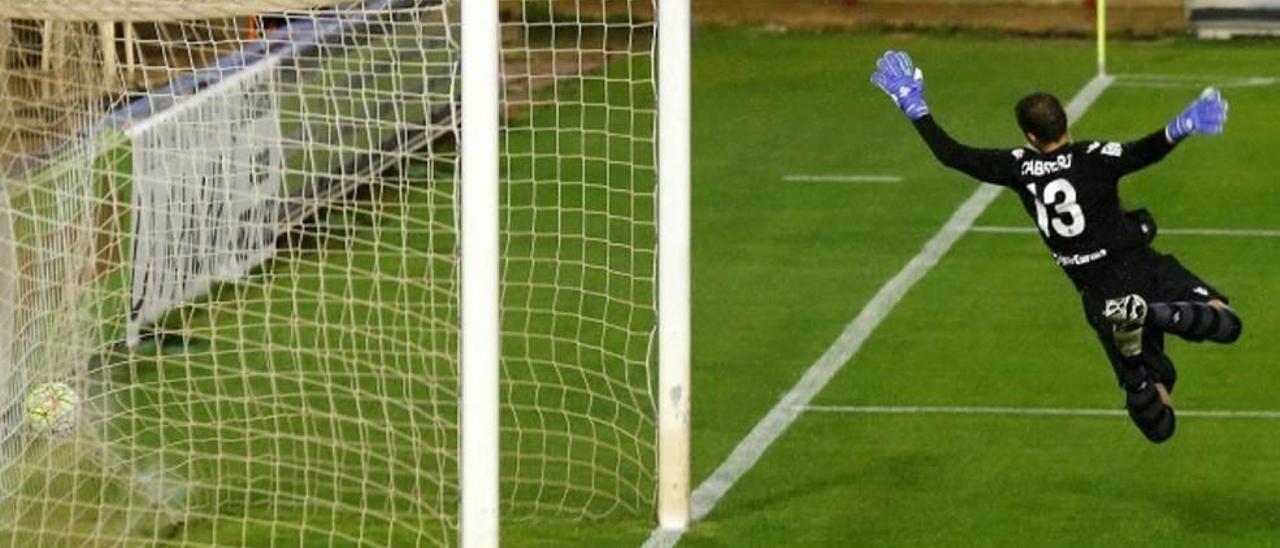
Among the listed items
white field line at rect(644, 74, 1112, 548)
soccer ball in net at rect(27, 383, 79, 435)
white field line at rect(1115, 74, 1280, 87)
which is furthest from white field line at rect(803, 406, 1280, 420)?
white field line at rect(1115, 74, 1280, 87)

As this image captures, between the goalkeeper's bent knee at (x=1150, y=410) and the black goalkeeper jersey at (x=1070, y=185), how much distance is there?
1.72 ft

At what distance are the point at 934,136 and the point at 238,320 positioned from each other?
3542mm

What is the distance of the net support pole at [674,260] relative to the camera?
11.3m

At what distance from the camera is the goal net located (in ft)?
37.5

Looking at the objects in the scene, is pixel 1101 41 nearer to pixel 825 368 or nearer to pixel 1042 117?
pixel 825 368

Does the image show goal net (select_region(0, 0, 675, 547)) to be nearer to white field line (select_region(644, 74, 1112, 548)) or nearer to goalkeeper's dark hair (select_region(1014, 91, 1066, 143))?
white field line (select_region(644, 74, 1112, 548))

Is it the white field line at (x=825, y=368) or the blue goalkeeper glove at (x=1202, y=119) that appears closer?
the blue goalkeeper glove at (x=1202, y=119)

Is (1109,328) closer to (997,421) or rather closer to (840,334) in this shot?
(997,421)

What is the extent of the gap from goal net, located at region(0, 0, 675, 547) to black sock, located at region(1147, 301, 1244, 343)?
2264 millimetres

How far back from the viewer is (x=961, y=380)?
48.5 ft

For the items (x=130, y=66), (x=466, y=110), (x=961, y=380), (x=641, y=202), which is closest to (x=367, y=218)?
(x=641, y=202)

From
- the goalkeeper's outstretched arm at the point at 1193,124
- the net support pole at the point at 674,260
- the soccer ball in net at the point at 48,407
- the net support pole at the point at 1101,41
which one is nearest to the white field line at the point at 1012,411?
the net support pole at the point at 674,260

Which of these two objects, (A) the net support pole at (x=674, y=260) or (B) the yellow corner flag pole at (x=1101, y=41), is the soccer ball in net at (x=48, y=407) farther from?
(B) the yellow corner flag pole at (x=1101, y=41)

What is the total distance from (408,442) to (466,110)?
3.41 metres
